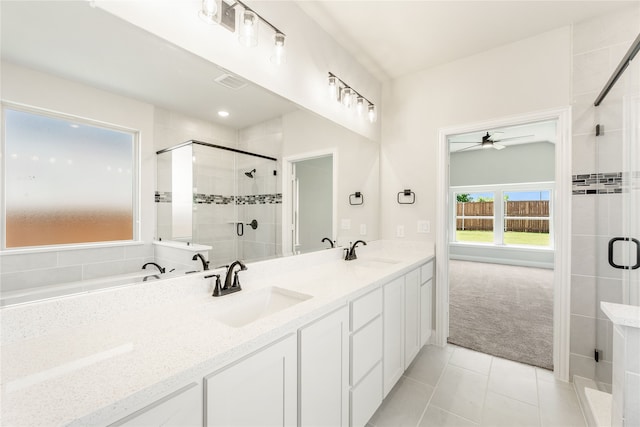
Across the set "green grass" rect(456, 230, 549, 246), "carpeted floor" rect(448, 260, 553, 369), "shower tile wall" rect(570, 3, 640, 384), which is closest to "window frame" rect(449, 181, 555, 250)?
"green grass" rect(456, 230, 549, 246)

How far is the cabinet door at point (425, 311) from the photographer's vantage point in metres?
2.30

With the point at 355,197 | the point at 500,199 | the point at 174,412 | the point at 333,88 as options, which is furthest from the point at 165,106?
the point at 500,199

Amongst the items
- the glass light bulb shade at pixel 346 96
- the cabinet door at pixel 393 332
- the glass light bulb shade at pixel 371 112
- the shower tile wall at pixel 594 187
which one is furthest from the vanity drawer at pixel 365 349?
the glass light bulb shade at pixel 371 112

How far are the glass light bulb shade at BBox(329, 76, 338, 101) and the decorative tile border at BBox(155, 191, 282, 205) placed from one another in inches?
39.9

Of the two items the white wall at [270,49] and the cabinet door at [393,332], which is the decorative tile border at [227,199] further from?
the cabinet door at [393,332]

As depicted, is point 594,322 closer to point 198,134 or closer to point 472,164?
point 198,134

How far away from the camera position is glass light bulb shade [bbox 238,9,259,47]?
53.2 inches

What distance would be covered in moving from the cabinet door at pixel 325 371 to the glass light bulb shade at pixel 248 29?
4.82 ft

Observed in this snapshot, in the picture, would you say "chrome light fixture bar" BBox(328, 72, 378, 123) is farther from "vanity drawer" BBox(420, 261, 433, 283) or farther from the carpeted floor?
the carpeted floor

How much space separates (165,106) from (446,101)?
98.5 inches

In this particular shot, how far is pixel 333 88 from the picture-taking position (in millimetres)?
2135

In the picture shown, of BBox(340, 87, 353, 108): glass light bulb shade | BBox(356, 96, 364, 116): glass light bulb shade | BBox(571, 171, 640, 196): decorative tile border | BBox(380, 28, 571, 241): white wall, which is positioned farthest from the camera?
BBox(356, 96, 364, 116): glass light bulb shade

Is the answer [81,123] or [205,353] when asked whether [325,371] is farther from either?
[81,123]

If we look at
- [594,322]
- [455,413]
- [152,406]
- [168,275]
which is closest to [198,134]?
[168,275]
